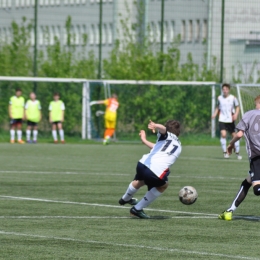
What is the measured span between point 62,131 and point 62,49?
557cm

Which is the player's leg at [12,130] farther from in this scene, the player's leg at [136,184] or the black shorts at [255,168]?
the black shorts at [255,168]

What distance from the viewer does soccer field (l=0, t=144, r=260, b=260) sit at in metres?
9.70

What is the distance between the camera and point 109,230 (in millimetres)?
11234

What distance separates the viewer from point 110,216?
1275 centimetres

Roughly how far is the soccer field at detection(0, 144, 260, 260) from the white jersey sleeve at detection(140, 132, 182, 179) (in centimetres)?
69

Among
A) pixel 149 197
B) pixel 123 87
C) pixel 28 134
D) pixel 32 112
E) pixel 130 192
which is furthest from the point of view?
pixel 123 87

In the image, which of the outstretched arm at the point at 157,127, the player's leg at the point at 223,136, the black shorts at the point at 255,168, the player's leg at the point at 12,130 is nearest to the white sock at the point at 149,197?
the outstretched arm at the point at 157,127

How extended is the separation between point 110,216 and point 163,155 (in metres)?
1.15

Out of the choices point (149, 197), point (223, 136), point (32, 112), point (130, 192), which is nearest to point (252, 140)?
Result: point (149, 197)

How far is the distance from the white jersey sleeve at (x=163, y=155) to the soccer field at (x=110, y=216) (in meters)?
0.69

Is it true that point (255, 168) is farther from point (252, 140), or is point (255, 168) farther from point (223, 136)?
point (223, 136)

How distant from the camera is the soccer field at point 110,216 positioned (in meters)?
9.70

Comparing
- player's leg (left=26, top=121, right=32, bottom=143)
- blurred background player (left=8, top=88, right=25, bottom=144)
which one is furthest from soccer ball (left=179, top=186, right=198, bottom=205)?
blurred background player (left=8, top=88, right=25, bottom=144)

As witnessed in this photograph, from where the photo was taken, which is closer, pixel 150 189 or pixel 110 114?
pixel 150 189
